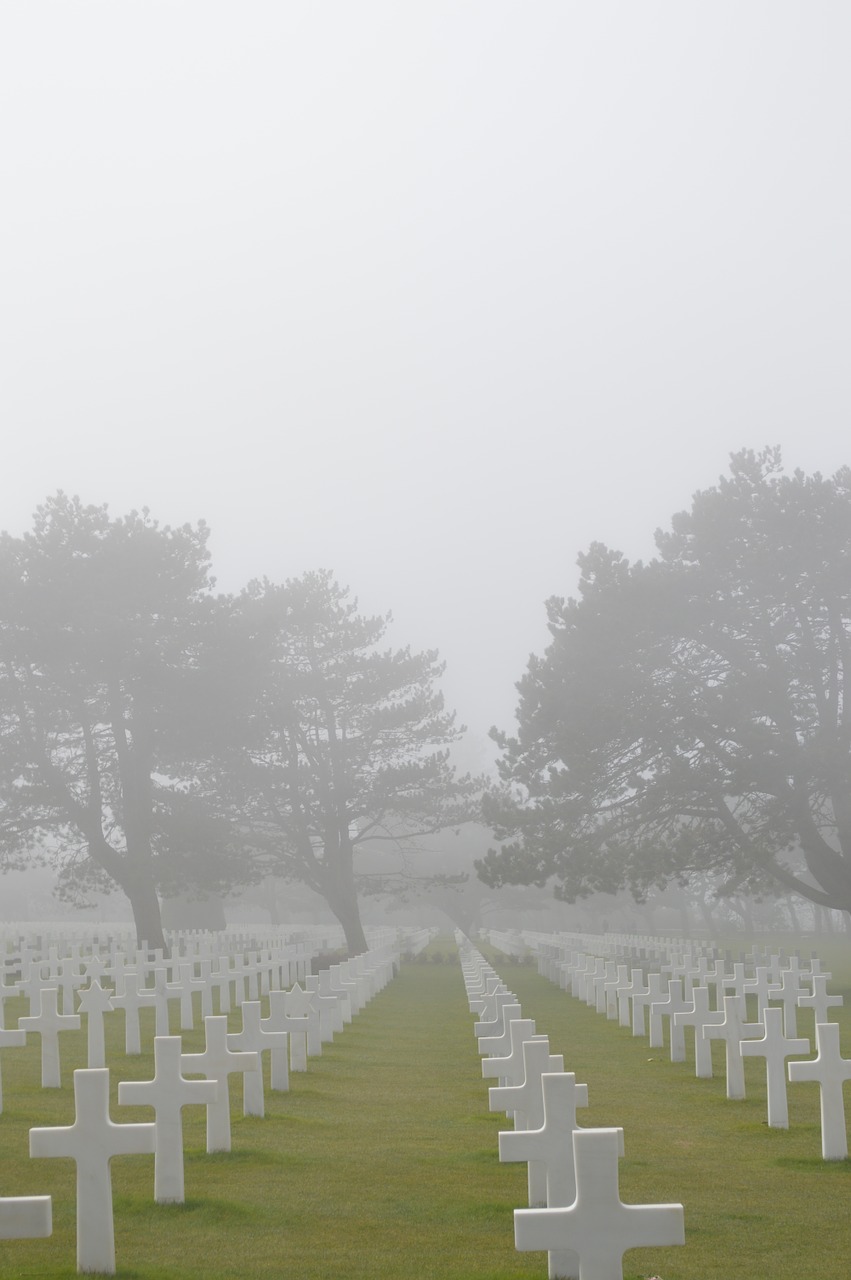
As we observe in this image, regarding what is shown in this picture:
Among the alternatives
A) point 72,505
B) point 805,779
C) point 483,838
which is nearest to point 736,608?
point 805,779

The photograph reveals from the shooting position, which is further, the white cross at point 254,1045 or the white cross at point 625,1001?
the white cross at point 625,1001

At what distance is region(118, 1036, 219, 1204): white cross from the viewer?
286 inches

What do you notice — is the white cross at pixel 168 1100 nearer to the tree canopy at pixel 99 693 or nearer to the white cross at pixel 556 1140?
the white cross at pixel 556 1140

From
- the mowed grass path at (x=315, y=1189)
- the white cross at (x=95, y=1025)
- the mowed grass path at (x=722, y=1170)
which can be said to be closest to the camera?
the mowed grass path at (x=315, y=1189)

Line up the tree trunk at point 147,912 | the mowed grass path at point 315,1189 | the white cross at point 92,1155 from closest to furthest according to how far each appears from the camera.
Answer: the white cross at point 92,1155
the mowed grass path at point 315,1189
the tree trunk at point 147,912

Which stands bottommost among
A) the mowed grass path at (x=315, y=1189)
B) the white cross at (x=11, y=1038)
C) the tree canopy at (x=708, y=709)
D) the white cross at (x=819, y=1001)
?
the white cross at (x=819, y=1001)

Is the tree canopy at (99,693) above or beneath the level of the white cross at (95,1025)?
above

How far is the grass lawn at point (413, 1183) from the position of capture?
632 cm

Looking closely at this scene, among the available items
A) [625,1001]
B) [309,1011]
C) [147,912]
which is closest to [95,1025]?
[309,1011]

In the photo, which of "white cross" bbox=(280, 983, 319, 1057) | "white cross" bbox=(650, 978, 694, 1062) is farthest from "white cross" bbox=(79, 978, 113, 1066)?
"white cross" bbox=(650, 978, 694, 1062)

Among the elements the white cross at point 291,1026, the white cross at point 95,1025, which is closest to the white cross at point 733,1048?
the white cross at point 291,1026

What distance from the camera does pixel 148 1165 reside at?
28.1ft

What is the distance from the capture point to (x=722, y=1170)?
859cm

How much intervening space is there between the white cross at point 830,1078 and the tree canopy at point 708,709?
21375 mm
